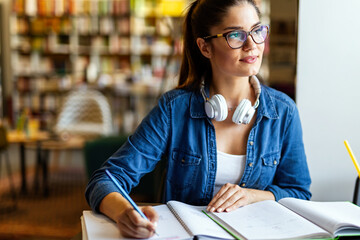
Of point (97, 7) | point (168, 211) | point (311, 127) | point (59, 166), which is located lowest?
point (59, 166)

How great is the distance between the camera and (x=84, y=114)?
4711mm

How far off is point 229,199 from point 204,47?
542 mm

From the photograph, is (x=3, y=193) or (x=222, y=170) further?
(x=3, y=193)

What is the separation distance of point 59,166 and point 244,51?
442cm

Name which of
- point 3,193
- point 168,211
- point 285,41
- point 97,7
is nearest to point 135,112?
point 97,7

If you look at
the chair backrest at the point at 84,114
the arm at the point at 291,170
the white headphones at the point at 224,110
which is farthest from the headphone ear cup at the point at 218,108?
the chair backrest at the point at 84,114

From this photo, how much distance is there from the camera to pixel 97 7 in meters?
6.48

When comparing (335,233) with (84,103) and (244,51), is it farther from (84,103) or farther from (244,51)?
(84,103)

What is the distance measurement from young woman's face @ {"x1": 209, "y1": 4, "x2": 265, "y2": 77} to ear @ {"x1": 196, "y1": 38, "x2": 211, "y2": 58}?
0.06 meters

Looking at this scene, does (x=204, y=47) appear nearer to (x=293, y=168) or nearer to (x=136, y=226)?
(x=293, y=168)

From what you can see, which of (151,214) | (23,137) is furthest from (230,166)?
(23,137)

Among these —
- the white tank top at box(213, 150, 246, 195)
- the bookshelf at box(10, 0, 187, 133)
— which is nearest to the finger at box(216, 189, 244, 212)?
the white tank top at box(213, 150, 246, 195)

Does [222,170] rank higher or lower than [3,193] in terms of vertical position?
higher

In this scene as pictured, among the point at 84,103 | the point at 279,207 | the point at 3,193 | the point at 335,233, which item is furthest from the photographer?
the point at 84,103
